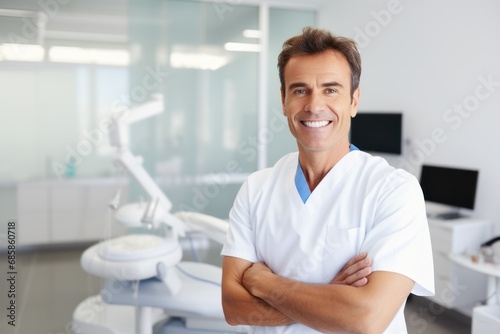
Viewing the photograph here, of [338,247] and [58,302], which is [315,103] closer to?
[338,247]

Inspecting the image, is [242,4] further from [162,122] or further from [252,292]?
[252,292]

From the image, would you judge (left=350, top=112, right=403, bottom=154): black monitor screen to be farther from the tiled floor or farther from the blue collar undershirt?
the blue collar undershirt

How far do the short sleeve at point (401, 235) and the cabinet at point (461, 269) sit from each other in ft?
6.80

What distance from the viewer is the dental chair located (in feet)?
7.18

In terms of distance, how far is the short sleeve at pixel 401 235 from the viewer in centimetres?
100

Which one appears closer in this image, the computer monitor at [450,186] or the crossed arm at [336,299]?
the crossed arm at [336,299]

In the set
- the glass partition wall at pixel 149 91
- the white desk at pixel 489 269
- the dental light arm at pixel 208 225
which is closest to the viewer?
the dental light arm at pixel 208 225

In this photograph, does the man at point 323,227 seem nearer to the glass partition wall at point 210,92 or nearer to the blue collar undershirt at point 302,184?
the blue collar undershirt at point 302,184

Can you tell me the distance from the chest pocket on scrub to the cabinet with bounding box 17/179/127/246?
3220 millimetres

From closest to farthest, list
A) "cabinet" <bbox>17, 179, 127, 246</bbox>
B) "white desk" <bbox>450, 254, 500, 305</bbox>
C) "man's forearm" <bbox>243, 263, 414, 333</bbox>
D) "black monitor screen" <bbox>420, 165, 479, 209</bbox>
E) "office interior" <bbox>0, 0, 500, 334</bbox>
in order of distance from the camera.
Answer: "man's forearm" <bbox>243, 263, 414, 333</bbox> < "white desk" <bbox>450, 254, 500, 305</bbox> < "black monitor screen" <bbox>420, 165, 479, 209</bbox> < "office interior" <bbox>0, 0, 500, 334</bbox> < "cabinet" <bbox>17, 179, 127, 246</bbox>

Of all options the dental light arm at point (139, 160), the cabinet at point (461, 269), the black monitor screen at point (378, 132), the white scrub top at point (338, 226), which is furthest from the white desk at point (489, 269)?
the white scrub top at point (338, 226)

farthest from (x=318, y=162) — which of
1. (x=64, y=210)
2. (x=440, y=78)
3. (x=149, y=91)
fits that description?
(x=64, y=210)

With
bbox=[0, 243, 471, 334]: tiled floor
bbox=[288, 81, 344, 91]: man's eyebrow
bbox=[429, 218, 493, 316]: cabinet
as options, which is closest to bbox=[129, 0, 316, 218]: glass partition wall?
bbox=[0, 243, 471, 334]: tiled floor

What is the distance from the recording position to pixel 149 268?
218 cm
